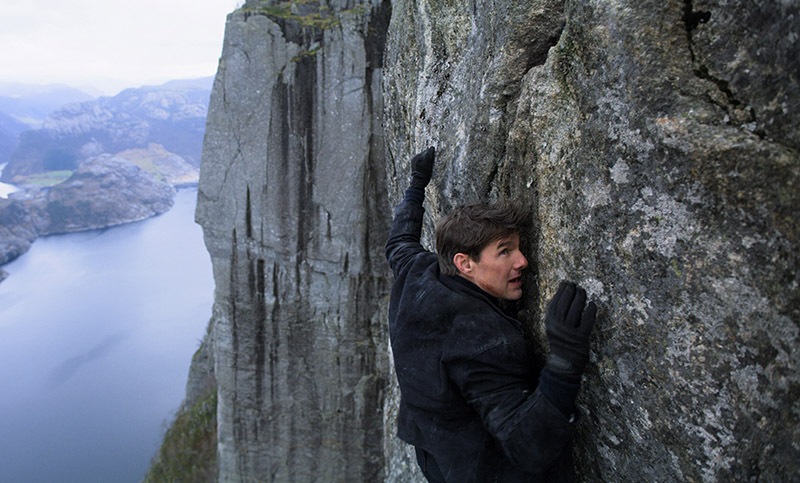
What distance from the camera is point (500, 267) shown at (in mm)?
2221

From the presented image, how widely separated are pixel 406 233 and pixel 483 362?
1.14 m

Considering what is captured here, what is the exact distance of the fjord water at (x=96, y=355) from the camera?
58.6 ft

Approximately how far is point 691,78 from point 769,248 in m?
0.58

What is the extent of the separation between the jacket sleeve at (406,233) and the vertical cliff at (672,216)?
2.29ft

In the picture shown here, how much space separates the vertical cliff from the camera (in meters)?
1.45

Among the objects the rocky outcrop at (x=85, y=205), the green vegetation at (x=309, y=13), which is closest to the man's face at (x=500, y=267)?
the green vegetation at (x=309, y=13)

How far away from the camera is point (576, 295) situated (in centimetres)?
194

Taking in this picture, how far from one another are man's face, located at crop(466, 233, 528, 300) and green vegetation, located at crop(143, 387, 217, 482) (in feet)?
37.8

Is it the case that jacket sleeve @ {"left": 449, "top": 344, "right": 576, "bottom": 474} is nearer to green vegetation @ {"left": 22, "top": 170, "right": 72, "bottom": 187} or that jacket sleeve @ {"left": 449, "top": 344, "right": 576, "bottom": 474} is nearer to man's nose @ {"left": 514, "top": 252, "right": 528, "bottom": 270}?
man's nose @ {"left": 514, "top": 252, "right": 528, "bottom": 270}

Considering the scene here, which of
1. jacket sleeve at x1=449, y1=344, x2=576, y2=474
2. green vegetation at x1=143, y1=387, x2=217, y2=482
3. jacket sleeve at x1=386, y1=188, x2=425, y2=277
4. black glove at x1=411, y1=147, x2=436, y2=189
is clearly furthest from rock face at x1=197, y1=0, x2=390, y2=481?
jacket sleeve at x1=449, y1=344, x2=576, y2=474

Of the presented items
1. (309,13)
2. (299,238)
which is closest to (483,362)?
(299,238)

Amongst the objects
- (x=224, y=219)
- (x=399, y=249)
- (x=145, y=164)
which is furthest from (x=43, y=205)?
(x=399, y=249)

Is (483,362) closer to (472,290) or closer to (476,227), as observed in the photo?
(472,290)

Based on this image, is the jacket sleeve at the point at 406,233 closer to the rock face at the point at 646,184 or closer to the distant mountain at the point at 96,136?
the rock face at the point at 646,184
